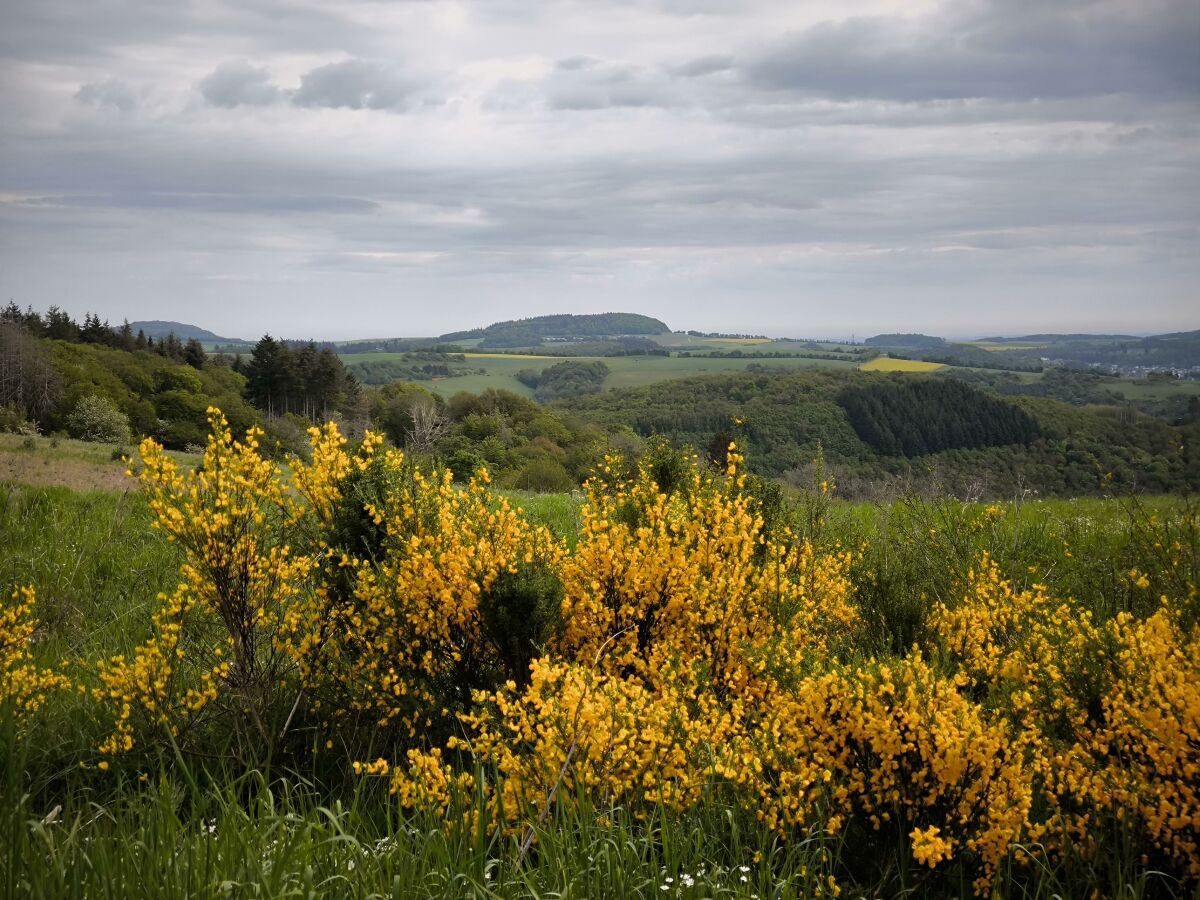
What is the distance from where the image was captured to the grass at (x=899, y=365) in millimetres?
110387

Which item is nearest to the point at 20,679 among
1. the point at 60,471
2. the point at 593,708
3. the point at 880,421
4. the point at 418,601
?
the point at 418,601

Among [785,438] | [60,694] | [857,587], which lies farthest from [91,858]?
[785,438]

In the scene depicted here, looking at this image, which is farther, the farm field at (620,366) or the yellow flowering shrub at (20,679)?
the farm field at (620,366)

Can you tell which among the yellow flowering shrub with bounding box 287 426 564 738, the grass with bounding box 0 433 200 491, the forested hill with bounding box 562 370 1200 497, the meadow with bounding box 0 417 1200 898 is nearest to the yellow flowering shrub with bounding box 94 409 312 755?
the meadow with bounding box 0 417 1200 898

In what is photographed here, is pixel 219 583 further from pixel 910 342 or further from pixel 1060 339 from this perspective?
pixel 910 342

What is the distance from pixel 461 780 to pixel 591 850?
63 centimetres

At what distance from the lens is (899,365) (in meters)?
116

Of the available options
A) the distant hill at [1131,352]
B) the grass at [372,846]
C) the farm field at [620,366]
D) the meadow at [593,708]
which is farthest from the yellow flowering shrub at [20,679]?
the farm field at [620,366]

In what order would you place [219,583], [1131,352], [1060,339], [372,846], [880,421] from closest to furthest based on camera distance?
[372,846], [219,583], [880,421], [1131,352], [1060,339]

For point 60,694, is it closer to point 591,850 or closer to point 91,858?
point 91,858

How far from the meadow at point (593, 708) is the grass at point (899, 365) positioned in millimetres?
109615

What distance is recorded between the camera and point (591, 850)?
327cm

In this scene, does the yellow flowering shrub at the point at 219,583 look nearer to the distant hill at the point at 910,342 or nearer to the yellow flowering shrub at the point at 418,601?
the yellow flowering shrub at the point at 418,601

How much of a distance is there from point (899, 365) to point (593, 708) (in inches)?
4781
